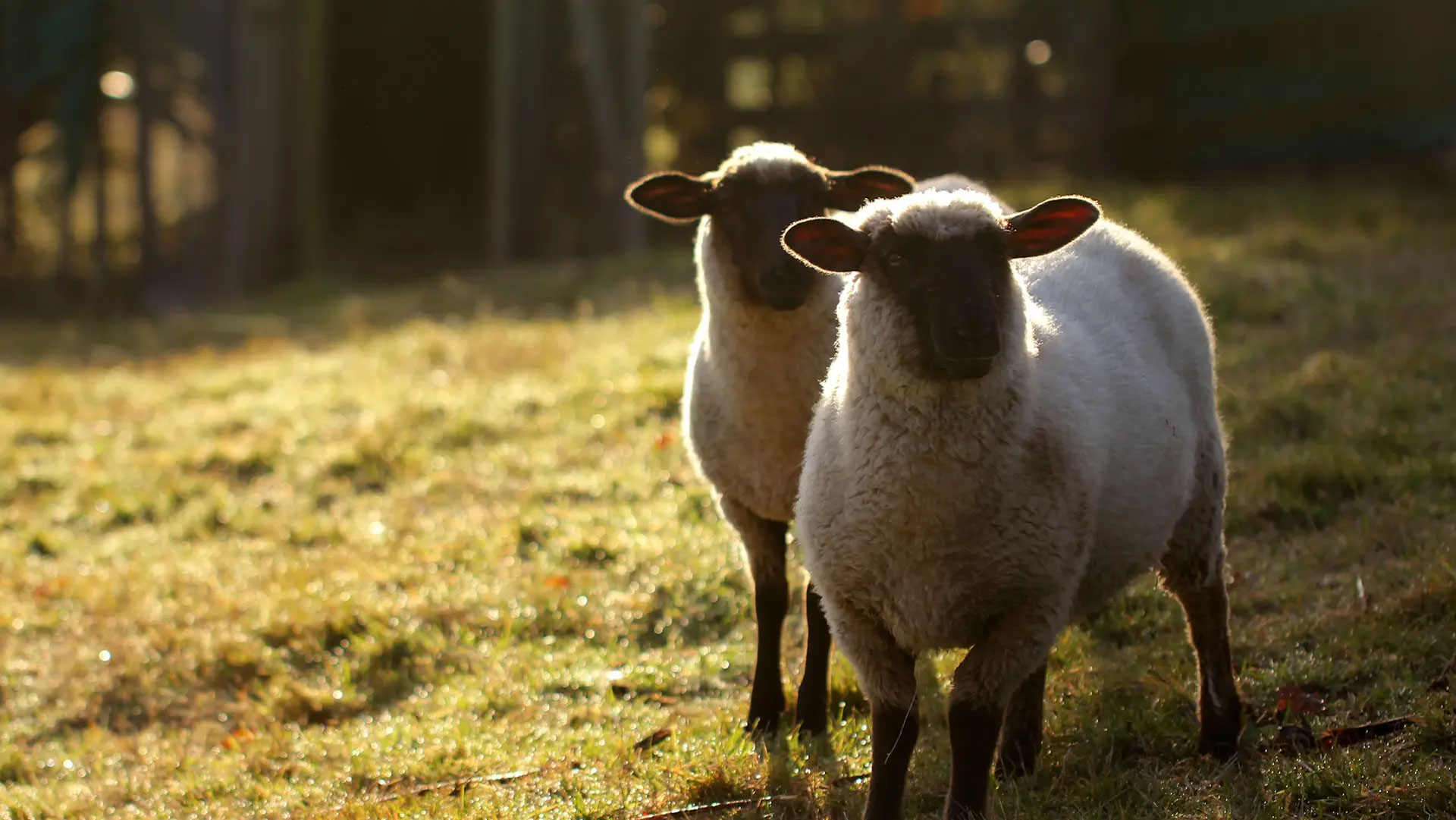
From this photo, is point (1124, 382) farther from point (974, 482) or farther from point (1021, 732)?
point (1021, 732)

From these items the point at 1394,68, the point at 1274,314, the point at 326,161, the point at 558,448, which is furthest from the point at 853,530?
the point at 326,161

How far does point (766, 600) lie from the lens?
4777mm

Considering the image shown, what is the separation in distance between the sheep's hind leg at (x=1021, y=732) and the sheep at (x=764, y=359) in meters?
0.59

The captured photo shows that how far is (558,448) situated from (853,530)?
13.2ft

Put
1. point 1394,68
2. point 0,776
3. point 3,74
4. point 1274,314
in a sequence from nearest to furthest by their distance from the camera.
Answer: point 0,776, point 1274,314, point 1394,68, point 3,74

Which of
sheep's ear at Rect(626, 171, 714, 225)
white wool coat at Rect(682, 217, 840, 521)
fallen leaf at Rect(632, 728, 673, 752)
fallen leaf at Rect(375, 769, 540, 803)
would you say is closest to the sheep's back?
white wool coat at Rect(682, 217, 840, 521)

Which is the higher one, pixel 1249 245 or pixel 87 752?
pixel 1249 245

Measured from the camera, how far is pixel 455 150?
16.5 meters

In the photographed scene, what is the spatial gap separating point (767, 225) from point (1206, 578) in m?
1.61

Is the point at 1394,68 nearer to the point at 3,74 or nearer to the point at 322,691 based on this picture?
the point at 322,691

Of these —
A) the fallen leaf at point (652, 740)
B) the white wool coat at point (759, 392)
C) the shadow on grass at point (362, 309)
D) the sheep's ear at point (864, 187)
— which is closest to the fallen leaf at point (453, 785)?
the fallen leaf at point (652, 740)

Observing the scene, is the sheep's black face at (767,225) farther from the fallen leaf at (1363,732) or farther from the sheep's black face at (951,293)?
the fallen leaf at (1363,732)

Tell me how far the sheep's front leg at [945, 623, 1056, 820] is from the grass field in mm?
306

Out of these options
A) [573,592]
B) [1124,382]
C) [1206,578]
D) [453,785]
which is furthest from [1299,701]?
[573,592]
